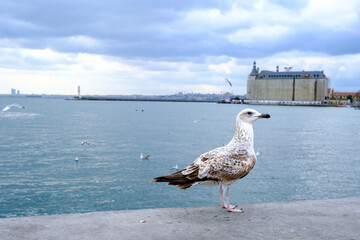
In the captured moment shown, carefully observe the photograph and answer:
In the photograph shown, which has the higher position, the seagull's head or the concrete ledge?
the seagull's head

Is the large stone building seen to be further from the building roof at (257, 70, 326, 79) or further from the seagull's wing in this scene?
the seagull's wing

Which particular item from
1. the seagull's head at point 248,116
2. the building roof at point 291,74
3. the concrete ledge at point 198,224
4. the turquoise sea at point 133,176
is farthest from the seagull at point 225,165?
the building roof at point 291,74

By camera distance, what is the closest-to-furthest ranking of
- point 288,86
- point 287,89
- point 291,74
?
point 288,86 → point 287,89 → point 291,74

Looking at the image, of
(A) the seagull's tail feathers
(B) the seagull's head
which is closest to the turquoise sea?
(A) the seagull's tail feathers

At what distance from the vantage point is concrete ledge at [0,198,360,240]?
3127mm

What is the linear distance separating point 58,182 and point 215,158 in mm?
15463

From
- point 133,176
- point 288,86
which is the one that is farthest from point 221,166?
point 288,86

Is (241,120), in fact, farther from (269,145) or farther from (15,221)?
(269,145)

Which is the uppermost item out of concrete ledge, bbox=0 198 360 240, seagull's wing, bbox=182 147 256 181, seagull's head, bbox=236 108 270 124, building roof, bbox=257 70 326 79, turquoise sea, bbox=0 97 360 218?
building roof, bbox=257 70 326 79

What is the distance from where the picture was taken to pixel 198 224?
347 cm

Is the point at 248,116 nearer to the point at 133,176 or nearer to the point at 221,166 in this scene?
the point at 221,166

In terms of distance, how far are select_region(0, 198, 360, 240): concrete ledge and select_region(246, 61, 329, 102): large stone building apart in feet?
536

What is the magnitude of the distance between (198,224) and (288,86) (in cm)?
16778

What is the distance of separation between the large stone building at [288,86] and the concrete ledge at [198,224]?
164 metres
